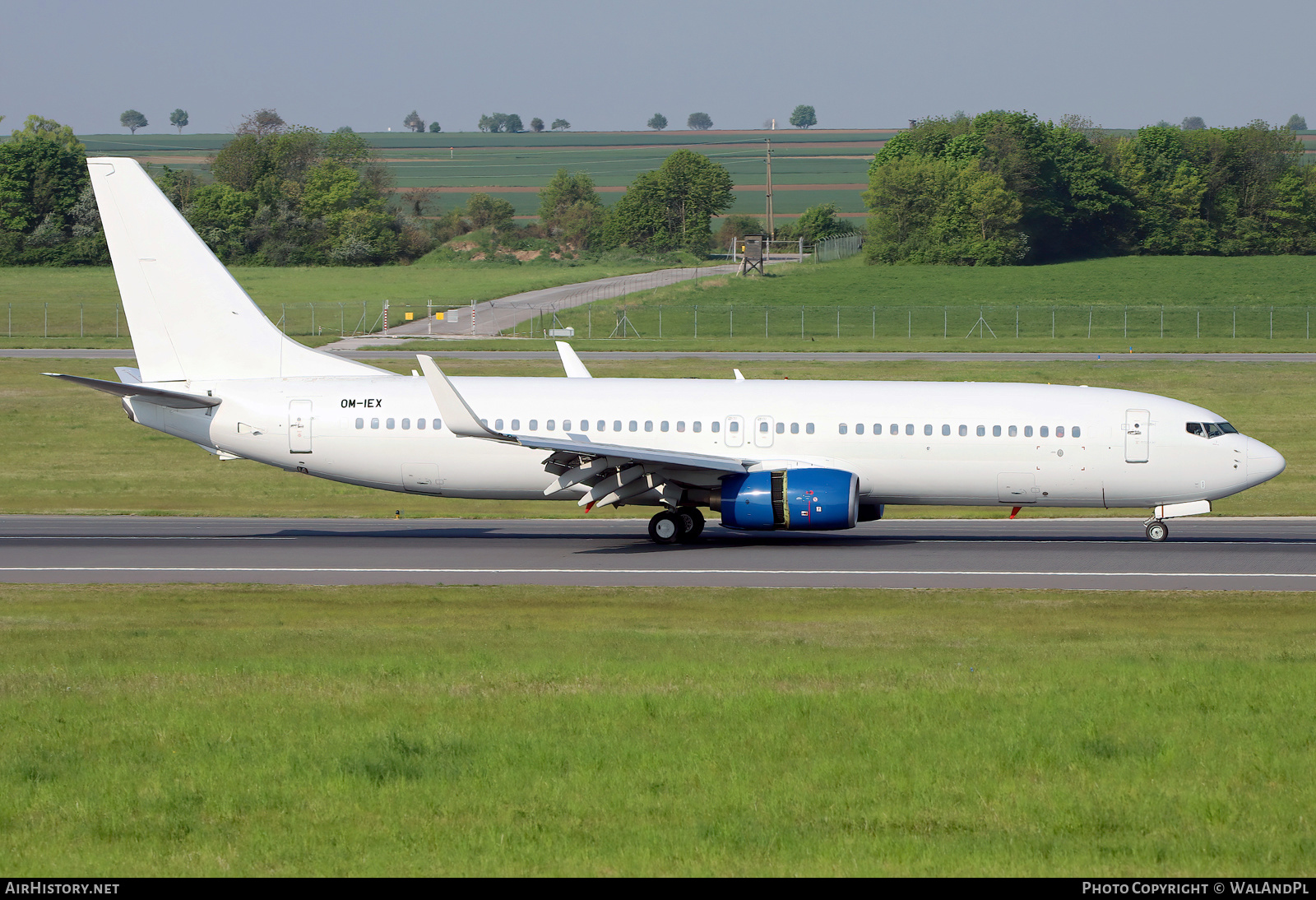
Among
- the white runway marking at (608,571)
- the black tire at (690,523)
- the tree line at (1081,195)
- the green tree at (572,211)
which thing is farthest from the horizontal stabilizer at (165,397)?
the green tree at (572,211)

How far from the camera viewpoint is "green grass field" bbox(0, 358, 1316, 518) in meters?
38.6

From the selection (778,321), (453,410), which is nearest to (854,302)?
(778,321)

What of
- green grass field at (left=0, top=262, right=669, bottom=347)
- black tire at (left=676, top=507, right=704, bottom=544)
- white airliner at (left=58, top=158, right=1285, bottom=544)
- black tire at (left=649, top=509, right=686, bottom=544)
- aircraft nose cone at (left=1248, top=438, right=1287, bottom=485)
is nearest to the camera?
aircraft nose cone at (left=1248, top=438, right=1287, bottom=485)

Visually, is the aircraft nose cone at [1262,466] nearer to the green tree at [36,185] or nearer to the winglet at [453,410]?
the winglet at [453,410]

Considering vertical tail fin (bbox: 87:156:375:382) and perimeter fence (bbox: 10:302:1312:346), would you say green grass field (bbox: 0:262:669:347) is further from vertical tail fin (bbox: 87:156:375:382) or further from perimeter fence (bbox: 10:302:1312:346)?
vertical tail fin (bbox: 87:156:375:382)

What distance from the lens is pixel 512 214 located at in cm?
16312

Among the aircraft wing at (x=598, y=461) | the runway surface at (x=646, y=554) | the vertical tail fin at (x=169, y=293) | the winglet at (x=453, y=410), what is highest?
the vertical tail fin at (x=169, y=293)

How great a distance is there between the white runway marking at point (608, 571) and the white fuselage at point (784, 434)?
361cm

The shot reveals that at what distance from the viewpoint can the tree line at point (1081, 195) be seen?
127875 millimetres

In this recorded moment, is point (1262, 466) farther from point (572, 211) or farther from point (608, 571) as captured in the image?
point (572, 211)

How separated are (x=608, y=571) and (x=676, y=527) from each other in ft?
13.7

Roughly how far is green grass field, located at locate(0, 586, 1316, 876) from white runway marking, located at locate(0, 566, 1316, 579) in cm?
692

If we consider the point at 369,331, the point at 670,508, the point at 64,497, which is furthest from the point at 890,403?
the point at 369,331

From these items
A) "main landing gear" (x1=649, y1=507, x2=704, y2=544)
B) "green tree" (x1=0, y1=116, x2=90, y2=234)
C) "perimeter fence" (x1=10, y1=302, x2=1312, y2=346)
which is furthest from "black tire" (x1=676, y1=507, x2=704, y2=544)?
"green tree" (x1=0, y1=116, x2=90, y2=234)
